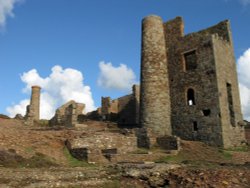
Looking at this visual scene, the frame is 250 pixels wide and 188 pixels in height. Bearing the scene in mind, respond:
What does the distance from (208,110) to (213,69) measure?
2.93m

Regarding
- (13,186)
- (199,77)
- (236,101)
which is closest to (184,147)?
(199,77)

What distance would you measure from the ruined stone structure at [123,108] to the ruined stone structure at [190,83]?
8361 mm

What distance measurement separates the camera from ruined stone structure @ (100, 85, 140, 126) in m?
32.0

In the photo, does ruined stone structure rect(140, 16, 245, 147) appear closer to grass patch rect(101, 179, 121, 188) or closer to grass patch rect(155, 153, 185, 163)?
grass patch rect(155, 153, 185, 163)

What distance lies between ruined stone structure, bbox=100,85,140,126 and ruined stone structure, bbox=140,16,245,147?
8.36 m

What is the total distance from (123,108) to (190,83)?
12.6 meters

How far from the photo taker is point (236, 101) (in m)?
23.2

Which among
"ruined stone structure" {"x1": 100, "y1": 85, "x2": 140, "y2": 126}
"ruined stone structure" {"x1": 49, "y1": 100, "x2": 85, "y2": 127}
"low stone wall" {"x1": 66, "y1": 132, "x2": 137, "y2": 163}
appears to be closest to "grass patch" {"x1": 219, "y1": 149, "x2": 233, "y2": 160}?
"low stone wall" {"x1": 66, "y1": 132, "x2": 137, "y2": 163}

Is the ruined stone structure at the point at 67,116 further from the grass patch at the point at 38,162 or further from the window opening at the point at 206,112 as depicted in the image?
the grass patch at the point at 38,162

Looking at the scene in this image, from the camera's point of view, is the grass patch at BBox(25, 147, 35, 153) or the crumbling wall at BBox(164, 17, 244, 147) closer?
the grass patch at BBox(25, 147, 35, 153)

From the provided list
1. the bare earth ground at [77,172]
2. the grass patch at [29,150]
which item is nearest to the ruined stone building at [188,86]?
the bare earth ground at [77,172]

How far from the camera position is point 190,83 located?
22625 millimetres

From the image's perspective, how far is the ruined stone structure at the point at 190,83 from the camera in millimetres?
20953

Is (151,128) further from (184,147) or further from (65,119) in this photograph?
(65,119)
